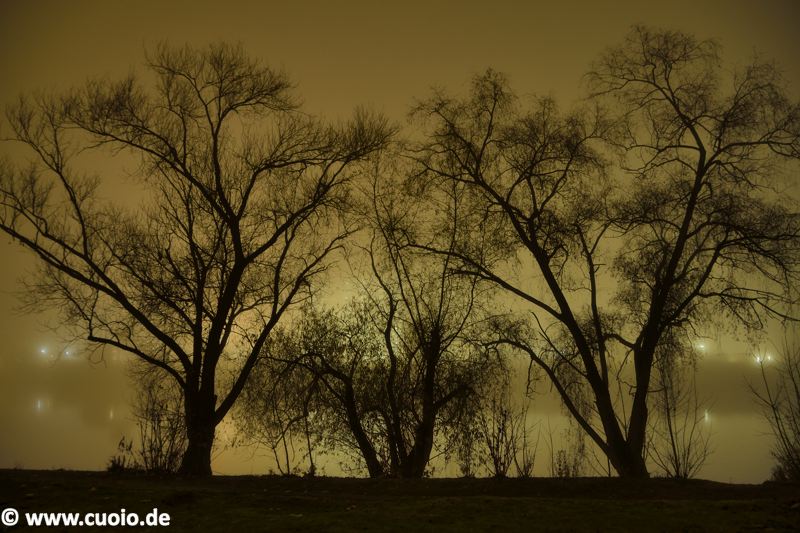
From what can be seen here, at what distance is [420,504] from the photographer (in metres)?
9.32

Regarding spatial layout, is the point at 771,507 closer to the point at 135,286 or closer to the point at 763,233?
the point at 763,233

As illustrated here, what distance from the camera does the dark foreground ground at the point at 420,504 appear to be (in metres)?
8.03

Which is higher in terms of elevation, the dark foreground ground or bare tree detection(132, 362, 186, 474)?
bare tree detection(132, 362, 186, 474)

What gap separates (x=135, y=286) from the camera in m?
16.6

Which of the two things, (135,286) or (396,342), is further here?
(396,342)

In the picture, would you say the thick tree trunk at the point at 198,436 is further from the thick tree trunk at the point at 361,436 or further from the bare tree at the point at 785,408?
the bare tree at the point at 785,408

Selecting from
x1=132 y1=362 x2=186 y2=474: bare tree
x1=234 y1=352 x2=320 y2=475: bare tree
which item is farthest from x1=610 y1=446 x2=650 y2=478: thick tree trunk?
x1=132 y1=362 x2=186 y2=474: bare tree

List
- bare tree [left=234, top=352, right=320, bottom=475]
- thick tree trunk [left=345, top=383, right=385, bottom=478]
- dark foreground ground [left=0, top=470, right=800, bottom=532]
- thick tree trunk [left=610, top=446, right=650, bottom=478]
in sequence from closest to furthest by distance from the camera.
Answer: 1. dark foreground ground [left=0, top=470, right=800, bottom=532]
2. thick tree trunk [left=610, top=446, right=650, bottom=478]
3. thick tree trunk [left=345, top=383, right=385, bottom=478]
4. bare tree [left=234, top=352, right=320, bottom=475]

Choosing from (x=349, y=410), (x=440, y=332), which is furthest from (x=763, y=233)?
(x=349, y=410)

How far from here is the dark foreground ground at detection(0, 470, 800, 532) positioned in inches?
316

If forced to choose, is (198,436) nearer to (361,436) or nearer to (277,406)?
(277,406)

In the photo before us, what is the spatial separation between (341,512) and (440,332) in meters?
9.91

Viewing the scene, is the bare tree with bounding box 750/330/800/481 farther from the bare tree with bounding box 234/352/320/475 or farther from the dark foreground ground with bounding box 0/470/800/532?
the bare tree with bounding box 234/352/320/475

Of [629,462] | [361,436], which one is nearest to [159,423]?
[361,436]
